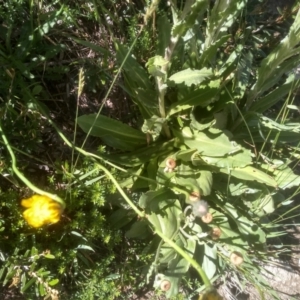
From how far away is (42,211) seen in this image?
1.43 m

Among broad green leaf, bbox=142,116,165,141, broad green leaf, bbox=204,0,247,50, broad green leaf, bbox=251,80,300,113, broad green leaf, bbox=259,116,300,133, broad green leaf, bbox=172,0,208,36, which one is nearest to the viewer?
broad green leaf, bbox=172,0,208,36

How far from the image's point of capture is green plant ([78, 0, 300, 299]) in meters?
1.66

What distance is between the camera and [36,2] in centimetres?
164

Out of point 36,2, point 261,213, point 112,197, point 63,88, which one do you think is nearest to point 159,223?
point 112,197

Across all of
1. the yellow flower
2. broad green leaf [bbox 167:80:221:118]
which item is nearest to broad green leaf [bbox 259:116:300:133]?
broad green leaf [bbox 167:80:221:118]

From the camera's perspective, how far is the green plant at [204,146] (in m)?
1.66

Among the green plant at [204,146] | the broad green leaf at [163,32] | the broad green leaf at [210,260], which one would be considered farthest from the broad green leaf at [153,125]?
the broad green leaf at [210,260]

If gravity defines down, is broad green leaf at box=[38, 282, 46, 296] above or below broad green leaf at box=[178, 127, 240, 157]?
below

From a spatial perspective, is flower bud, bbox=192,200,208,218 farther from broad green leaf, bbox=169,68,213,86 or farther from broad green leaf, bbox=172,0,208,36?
broad green leaf, bbox=172,0,208,36

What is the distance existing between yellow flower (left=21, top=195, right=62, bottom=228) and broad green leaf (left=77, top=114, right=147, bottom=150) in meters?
0.35

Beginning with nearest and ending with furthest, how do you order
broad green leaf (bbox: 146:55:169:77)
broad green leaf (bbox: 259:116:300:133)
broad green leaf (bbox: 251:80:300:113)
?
1. broad green leaf (bbox: 146:55:169:77)
2. broad green leaf (bbox: 259:116:300:133)
3. broad green leaf (bbox: 251:80:300:113)

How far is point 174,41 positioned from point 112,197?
2.34 feet

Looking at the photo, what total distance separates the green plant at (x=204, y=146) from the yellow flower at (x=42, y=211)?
0.97ft

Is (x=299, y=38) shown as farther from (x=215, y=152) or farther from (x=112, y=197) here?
(x=112, y=197)
